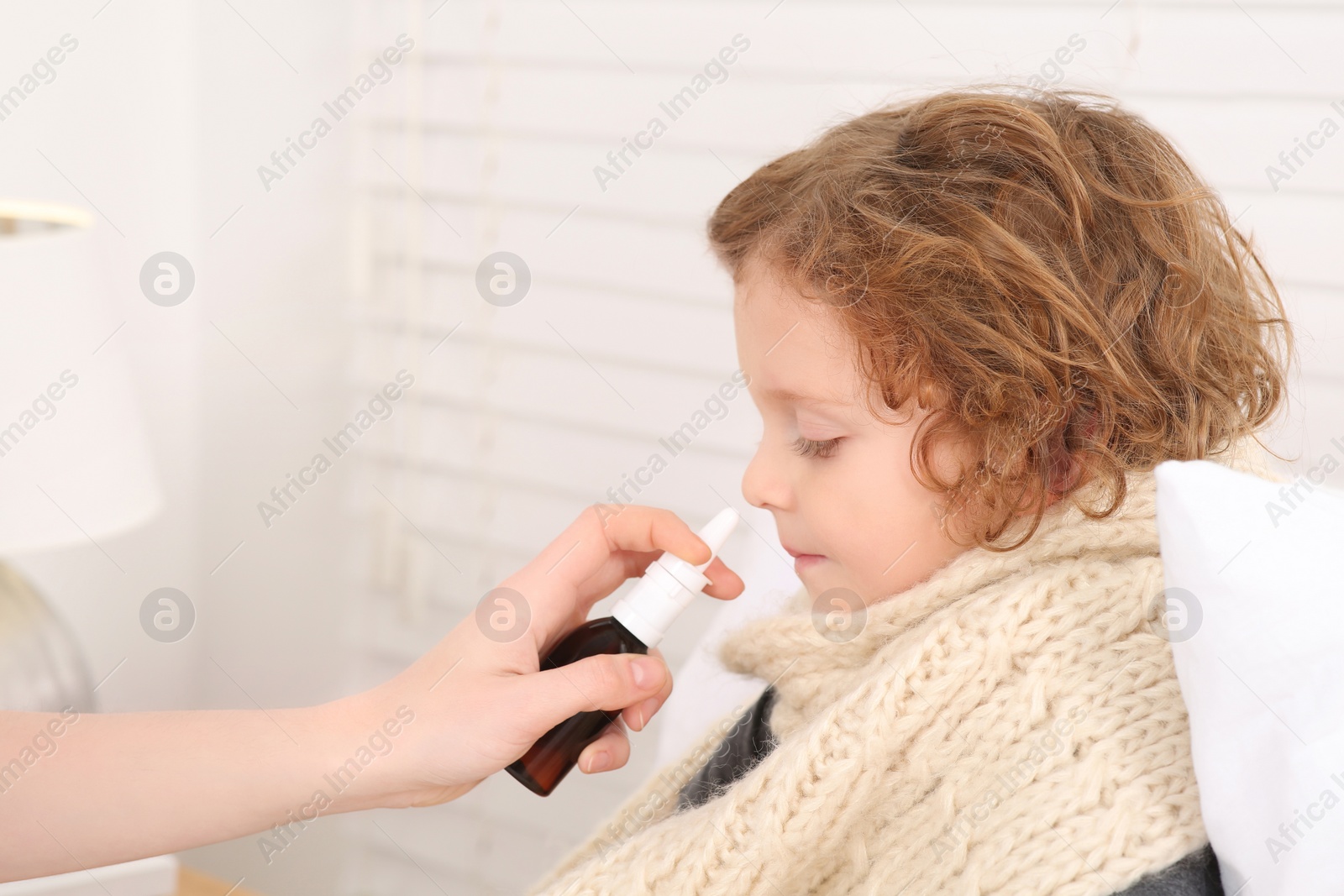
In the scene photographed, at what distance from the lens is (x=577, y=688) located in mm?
763

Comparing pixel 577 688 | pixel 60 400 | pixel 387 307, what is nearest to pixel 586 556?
pixel 577 688

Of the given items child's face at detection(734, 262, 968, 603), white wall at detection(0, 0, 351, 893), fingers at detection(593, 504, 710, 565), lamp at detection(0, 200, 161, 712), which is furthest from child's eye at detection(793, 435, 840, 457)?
white wall at detection(0, 0, 351, 893)

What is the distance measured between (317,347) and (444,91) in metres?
0.48

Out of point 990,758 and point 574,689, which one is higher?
point 574,689

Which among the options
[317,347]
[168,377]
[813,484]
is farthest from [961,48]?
[168,377]

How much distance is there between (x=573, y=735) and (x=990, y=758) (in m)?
0.33

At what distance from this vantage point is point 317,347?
1.72 m

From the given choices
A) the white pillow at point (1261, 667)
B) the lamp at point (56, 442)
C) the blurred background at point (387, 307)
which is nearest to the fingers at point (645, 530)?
the blurred background at point (387, 307)

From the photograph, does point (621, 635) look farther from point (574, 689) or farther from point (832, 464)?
point (832, 464)

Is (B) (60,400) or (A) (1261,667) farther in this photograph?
(B) (60,400)

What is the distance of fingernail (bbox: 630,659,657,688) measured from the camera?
0.79 metres

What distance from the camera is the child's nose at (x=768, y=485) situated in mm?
812

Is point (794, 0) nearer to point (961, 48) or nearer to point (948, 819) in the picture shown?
point (961, 48)

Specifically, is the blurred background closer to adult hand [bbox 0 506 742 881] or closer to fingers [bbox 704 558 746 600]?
fingers [bbox 704 558 746 600]
